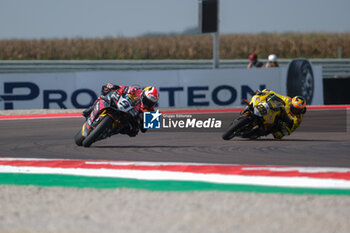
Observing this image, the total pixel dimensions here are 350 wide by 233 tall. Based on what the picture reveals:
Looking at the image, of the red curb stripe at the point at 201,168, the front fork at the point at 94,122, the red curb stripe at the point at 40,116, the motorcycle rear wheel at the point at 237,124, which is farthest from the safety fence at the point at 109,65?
the red curb stripe at the point at 201,168

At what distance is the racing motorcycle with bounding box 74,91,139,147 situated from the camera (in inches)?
344

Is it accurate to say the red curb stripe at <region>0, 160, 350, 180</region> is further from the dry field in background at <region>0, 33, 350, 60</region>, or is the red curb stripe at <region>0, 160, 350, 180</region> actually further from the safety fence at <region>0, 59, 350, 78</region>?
the dry field in background at <region>0, 33, 350, 60</region>

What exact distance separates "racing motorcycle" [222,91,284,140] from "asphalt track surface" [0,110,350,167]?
0.17 m

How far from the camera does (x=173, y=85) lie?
57.6 ft

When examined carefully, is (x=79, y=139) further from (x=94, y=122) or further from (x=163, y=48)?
(x=163, y=48)

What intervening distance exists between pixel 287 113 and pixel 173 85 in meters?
7.74

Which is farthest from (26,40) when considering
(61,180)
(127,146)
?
(61,180)

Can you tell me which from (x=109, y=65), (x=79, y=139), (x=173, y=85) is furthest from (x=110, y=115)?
(x=109, y=65)

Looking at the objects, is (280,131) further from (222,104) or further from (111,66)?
(111,66)

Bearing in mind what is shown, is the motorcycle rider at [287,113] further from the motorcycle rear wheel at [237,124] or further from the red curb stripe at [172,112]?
the red curb stripe at [172,112]

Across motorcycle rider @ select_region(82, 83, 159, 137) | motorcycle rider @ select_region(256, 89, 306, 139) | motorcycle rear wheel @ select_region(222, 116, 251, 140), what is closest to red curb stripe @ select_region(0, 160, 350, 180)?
motorcycle rider @ select_region(82, 83, 159, 137)

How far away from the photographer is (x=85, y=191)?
20.3ft

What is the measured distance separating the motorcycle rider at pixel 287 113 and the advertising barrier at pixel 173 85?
682cm

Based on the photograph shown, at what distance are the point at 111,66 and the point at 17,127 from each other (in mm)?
14056
